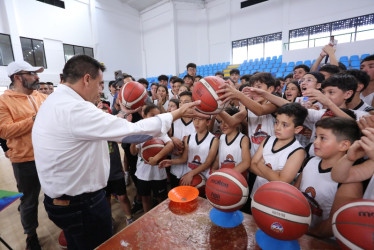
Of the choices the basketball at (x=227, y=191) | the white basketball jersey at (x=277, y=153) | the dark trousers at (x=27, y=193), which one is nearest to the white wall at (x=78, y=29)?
the dark trousers at (x=27, y=193)

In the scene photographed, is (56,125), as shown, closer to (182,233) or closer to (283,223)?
(182,233)

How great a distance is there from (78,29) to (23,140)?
1415 centimetres

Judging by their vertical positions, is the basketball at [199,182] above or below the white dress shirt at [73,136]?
below

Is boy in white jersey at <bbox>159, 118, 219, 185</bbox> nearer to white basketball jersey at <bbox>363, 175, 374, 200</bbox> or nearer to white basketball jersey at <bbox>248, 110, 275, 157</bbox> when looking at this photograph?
white basketball jersey at <bbox>248, 110, 275, 157</bbox>

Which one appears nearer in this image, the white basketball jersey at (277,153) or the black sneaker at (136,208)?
the white basketball jersey at (277,153)

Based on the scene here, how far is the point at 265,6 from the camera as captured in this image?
1245cm

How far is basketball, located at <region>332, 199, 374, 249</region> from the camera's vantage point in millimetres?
1013

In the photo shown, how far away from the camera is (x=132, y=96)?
2.96 m

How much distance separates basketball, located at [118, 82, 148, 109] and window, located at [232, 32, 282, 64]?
12459 mm

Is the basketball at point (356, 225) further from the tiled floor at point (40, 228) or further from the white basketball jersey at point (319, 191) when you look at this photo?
the tiled floor at point (40, 228)

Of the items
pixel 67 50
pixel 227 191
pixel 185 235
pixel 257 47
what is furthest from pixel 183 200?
pixel 67 50

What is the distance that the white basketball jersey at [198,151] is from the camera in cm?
274

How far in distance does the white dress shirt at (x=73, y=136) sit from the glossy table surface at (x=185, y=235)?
1.72ft

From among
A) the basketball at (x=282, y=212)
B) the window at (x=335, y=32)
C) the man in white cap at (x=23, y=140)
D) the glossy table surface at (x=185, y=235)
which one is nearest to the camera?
the basketball at (x=282, y=212)
